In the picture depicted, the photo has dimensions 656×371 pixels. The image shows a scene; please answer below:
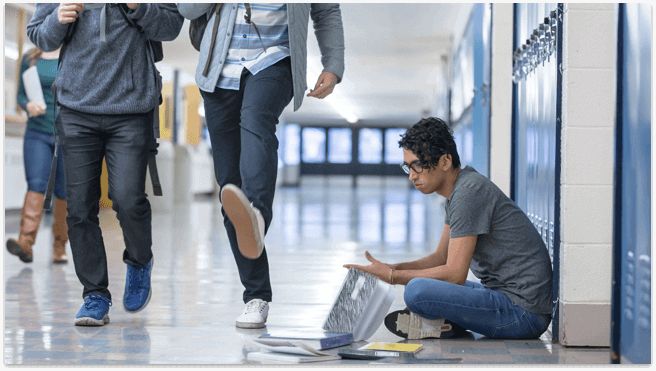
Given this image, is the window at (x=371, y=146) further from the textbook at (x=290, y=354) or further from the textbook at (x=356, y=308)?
the textbook at (x=290, y=354)

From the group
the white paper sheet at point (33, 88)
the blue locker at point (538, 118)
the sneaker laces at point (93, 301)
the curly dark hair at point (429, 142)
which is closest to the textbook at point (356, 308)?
the curly dark hair at point (429, 142)

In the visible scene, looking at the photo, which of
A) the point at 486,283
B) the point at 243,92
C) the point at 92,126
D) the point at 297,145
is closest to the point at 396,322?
the point at 486,283

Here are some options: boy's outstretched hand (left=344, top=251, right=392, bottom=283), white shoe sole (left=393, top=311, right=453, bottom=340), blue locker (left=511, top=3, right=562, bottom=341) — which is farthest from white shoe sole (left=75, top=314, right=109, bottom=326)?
blue locker (left=511, top=3, right=562, bottom=341)

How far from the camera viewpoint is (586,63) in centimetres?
204

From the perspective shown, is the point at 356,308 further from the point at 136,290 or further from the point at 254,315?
the point at 136,290

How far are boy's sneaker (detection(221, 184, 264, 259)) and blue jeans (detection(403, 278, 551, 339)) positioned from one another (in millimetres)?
523

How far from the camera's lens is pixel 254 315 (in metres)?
2.24

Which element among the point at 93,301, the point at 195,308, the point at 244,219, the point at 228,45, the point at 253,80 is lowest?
the point at 195,308

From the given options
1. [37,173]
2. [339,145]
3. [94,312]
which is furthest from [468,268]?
[339,145]

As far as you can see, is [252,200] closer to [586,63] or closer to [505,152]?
[586,63]

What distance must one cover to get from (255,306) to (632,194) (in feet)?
4.01

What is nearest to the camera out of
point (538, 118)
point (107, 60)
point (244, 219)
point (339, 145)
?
point (244, 219)

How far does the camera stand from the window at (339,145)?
105ft

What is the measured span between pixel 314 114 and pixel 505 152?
75.3ft
